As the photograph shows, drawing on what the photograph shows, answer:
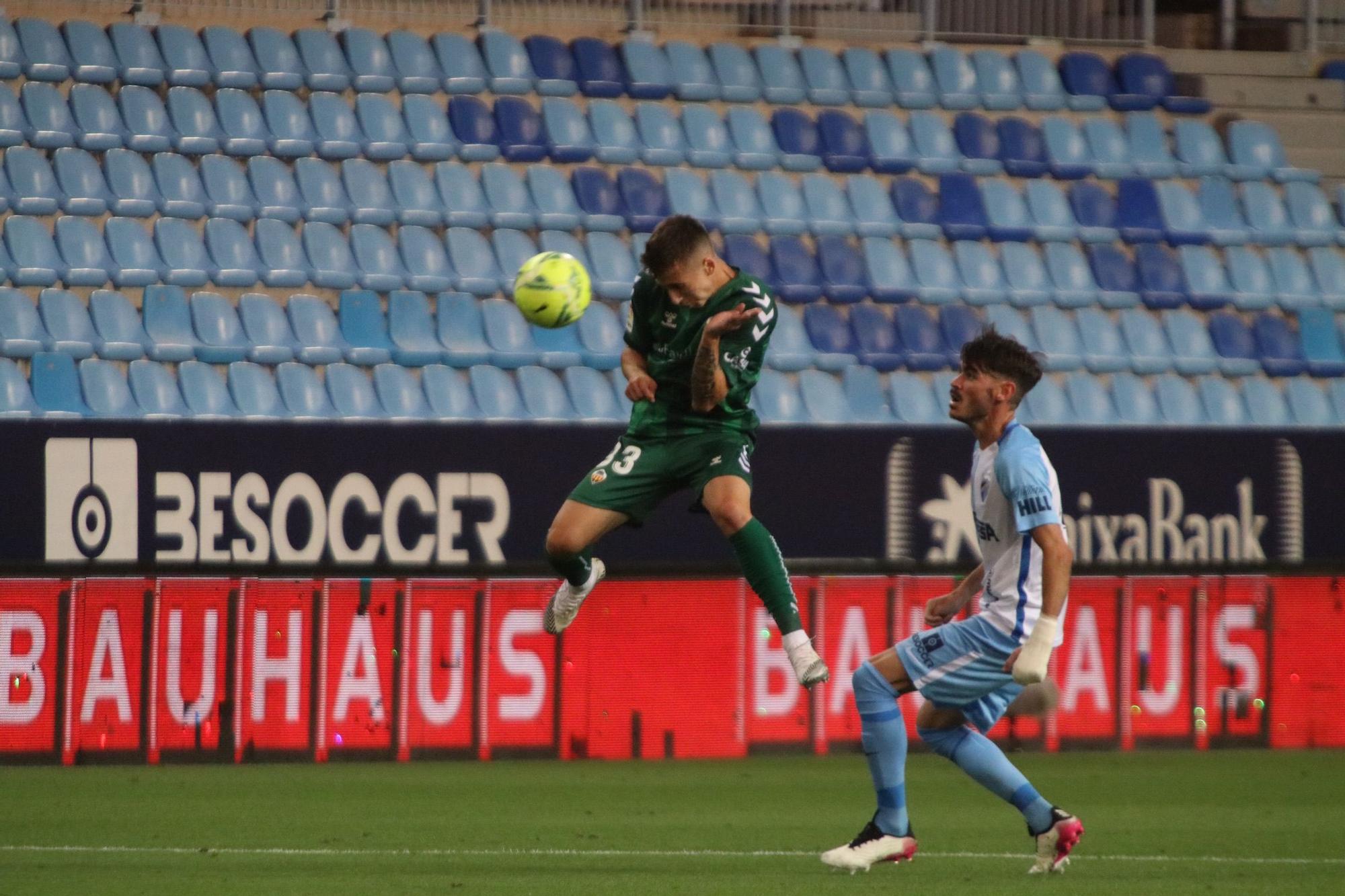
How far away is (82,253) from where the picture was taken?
1427 centimetres

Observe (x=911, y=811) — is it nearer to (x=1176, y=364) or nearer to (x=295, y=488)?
(x=295, y=488)

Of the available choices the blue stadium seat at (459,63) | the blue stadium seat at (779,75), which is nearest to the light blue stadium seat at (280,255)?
the blue stadium seat at (459,63)

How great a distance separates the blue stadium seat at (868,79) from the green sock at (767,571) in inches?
389

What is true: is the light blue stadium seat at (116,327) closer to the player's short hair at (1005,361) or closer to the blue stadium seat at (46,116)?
the blue stadium seat at (46,116)

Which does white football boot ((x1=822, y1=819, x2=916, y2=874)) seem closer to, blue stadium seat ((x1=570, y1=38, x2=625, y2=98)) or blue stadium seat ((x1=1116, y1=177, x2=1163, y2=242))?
blue stadium seat ((x1=570, y1=38, x2=625, y2=98))

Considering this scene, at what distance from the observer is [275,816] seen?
9430mm

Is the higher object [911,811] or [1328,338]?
[1328,338]

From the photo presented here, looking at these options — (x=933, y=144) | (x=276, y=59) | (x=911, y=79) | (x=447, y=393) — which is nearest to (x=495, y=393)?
(x=447, y=393)

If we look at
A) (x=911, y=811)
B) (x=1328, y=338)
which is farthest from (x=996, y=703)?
(x=1328, y=338)

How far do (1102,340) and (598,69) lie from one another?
4.53 m

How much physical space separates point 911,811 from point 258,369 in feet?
19.7

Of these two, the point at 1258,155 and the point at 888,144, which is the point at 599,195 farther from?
the point at 1258,155

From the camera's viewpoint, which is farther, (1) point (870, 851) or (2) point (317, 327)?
(2) point (317, 327)

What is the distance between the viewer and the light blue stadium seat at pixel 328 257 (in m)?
14.7
